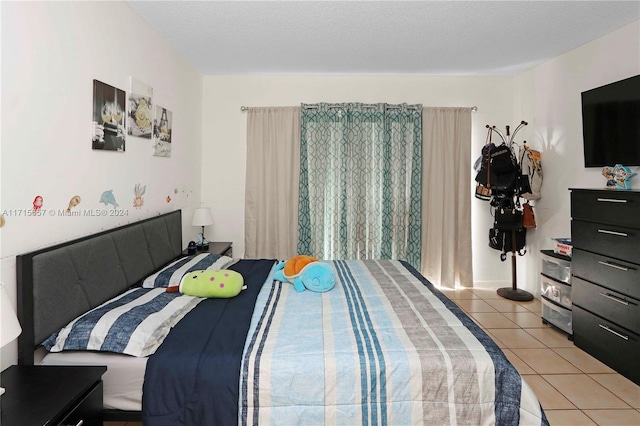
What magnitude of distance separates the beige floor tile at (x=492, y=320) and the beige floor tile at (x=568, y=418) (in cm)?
130

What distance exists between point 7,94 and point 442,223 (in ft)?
13.7

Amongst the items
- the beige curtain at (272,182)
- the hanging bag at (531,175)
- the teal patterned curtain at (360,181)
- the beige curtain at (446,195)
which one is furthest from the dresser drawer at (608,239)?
the beige curtain at (272,182)

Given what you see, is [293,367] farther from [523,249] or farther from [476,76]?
[476,76]

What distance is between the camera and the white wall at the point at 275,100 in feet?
14.9

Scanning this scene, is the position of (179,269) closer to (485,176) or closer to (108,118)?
(108,118)

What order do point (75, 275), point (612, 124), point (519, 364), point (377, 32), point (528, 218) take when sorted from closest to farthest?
point (75, 275)
point (519, 364)
point (612, 124)
point (377, 32)
point (528, 218)

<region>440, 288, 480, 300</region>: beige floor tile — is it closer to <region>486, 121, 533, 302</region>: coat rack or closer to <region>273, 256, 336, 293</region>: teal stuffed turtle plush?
<region>486, 121, 533, 302</region>: coat rack

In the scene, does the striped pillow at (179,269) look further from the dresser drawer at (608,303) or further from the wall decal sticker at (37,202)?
the dresser drawer at (608,303)

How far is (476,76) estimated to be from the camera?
4.58 m

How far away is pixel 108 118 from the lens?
244 cm

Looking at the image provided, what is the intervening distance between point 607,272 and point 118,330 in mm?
3246

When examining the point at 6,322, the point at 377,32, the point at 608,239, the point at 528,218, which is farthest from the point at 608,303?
the point at 6,322

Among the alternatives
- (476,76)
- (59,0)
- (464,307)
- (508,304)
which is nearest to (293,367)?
(59,0)

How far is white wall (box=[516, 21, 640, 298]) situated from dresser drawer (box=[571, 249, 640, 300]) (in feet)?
2.24
